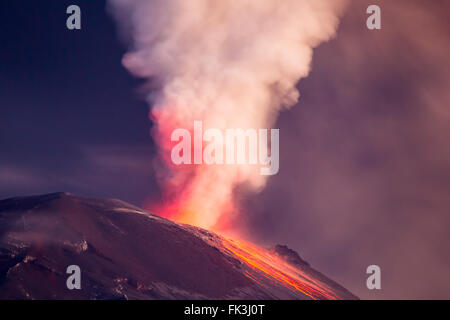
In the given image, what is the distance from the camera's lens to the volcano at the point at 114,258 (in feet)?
143

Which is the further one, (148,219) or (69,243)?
(148,219)

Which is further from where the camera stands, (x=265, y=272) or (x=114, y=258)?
(x=265, y=272)

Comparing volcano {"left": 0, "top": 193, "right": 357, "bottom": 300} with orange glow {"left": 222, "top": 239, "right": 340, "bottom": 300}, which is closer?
volcano {"left": 0, "top": 193, "right": 357, "bottom": 300}

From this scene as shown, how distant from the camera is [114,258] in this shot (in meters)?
48.8

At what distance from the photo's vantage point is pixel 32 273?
142 ft

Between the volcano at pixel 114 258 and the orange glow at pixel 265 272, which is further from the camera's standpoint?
the orange glow at pixel 265 272

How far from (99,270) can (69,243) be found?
4.00 m

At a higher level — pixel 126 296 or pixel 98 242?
pixel 98 242

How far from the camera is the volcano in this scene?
43656 mm

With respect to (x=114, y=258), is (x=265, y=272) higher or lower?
higher
